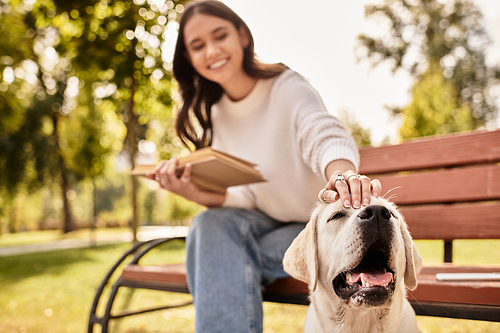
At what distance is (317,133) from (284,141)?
18.1 inches

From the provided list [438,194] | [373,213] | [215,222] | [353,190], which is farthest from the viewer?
[438,194]

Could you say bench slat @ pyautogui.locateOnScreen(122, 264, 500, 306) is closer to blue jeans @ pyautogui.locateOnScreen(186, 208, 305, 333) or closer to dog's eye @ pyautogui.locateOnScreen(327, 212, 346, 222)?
blue jeans @ pyautogui.locateOnScreen(186, 208, 305, 333)

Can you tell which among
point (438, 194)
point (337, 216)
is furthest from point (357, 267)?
point (438, 194)

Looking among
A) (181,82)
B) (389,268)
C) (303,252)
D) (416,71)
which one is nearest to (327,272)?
(303,252)

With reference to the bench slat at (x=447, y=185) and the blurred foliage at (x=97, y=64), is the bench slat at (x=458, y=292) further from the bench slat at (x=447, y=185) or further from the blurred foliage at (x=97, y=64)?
the blurred foliage at (x=97, y=64)

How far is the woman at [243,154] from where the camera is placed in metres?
1.85

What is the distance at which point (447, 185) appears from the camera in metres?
2.61

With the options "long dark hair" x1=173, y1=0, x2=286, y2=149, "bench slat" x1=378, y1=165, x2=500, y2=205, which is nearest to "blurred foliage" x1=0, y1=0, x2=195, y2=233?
"long dark hair" x1=173, y1=0, x2=286, y2=149

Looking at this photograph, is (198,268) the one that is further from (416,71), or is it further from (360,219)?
(416,71)

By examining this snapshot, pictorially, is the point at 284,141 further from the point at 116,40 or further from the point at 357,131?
the point at 357,131

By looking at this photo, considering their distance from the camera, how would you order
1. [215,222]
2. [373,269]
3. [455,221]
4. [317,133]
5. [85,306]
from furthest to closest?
[85,306], [455,221], [215,222], [317,133], [373,269]

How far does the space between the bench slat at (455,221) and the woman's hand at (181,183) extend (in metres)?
1.49

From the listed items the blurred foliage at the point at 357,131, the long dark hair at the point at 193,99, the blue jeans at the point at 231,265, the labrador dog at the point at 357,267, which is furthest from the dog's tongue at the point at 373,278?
the blurred foliage at the point at 357,131

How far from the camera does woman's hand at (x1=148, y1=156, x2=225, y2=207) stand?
82.1 inches
